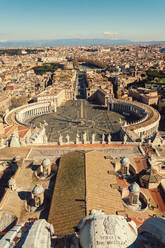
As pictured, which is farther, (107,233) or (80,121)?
(80,121)

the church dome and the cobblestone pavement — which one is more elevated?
the church dome

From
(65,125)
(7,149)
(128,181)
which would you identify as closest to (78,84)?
(65,125)

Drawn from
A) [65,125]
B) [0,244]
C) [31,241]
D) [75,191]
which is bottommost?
[65,125]

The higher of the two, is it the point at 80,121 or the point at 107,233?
the point at 107,233

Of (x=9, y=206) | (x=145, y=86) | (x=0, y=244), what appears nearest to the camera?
(x=0, y=244)

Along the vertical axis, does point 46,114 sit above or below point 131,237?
below

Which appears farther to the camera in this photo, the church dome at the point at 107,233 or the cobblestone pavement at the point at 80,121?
the cobblestone pavement at the point at 80,121

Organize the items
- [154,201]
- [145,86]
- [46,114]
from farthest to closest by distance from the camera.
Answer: [145,86] < [46,114] < [154,201]

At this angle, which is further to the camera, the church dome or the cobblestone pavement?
the cobblestone pavement

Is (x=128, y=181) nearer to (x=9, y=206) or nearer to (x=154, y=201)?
(x=154, y=201)

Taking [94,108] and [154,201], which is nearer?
[154,201]

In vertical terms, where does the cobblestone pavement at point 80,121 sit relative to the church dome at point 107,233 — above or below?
below
